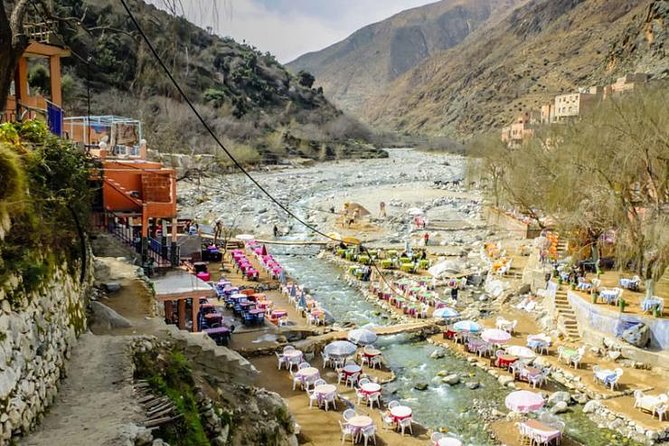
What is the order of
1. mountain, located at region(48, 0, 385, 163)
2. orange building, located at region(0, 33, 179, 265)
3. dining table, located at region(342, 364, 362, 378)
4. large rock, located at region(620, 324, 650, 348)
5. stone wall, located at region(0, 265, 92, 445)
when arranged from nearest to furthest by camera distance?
1. stone wall, located at region(0, 265, 92, 445)
2. orange building, located at region(0, 33, 179, 265)
3. dining table, located at region(342, 364, 362, 378)
4. large rock, located at region(620, 324, 650, 348)
5. mountain, located at region(48, 0, 385, 163)

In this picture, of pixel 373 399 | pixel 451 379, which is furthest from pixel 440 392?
pixel 373 399

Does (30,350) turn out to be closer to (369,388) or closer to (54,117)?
(369,388)

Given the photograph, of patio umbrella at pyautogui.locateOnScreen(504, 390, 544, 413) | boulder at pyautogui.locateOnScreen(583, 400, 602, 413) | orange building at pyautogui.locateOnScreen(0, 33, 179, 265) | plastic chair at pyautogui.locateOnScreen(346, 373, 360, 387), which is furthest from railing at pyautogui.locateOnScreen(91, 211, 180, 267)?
boulder at pyautogui.locateOnScreen(583, 400, 602, 413)

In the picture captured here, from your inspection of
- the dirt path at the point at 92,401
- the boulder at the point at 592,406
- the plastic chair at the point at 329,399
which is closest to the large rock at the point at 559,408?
the boulder at the point at 592,406

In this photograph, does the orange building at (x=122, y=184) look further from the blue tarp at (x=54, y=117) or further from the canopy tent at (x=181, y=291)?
the canopy tent at (x=181, y=291)

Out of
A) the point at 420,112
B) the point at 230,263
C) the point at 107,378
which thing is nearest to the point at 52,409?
the point at 107,378

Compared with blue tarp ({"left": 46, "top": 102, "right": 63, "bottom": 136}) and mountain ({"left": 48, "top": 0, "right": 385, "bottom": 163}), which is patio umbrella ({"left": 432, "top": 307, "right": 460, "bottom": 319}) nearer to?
blue tarp ({"left": 46, "top": 102, "right": 63, "bottom": 136})

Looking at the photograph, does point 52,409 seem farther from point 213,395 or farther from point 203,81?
point 203,81
